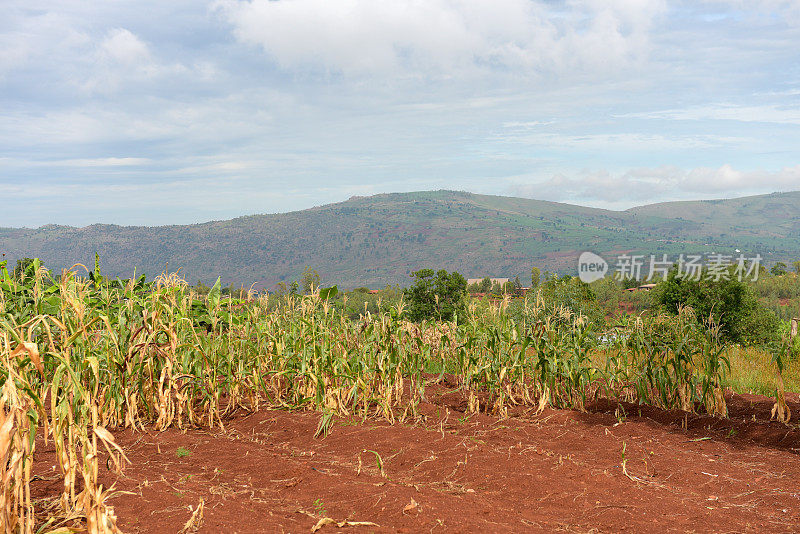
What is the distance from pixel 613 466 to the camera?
3746mm

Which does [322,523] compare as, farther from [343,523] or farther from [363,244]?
[363,244]

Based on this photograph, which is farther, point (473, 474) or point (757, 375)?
point (757, 375)

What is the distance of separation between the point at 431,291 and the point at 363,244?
14595cm

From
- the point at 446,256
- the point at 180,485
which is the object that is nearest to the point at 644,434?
the point at 180,485

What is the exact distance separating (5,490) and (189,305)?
2776 millimetres

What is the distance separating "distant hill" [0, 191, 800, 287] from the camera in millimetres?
122875

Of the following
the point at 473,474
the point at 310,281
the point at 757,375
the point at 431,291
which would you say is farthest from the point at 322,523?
the point at 310,281

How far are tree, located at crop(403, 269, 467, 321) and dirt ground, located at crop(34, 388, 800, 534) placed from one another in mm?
7521

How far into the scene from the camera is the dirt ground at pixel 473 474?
274 cm

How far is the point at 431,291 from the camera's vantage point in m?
13.0

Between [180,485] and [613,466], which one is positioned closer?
[180,485]

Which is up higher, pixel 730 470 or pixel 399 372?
pixel 399 372

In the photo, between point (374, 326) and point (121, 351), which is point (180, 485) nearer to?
point (121, 351)

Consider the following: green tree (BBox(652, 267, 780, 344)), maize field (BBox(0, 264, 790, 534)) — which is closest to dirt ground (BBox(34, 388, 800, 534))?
maize field (BBox(0, 264, 790, 534))
